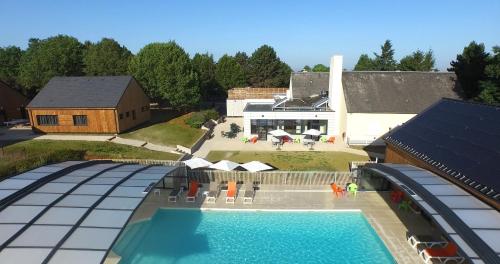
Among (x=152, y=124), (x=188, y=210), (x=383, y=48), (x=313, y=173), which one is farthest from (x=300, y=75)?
(x=383, y=48)

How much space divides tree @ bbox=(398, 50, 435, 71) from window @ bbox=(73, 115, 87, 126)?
5812cm

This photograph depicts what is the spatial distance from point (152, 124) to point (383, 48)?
7074cm

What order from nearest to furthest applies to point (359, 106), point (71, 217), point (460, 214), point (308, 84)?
point (460, 214)
point (71, 217)
point (359, 106)
point (308, 84)

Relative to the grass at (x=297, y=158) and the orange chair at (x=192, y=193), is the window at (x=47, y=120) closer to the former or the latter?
the grass at (x=297, y=158)

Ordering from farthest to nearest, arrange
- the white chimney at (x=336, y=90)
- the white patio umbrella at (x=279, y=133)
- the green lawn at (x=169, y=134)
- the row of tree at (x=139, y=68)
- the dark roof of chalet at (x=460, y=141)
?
the row of tree at (x=139, y=68) → the white chimney at (x=336, y=90) → the green lawn at (x=169, y=134) → the white patio umbrella at (x=279, y=133) → the dark roof of chalet at (x=460, y=141)

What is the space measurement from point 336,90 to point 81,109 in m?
28.7

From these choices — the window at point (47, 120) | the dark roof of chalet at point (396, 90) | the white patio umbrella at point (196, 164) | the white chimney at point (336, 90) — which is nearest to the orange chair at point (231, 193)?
the white patio umbrella at point (196, 164)

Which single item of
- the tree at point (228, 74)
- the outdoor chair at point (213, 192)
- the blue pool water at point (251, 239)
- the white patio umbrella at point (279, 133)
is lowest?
the blue pool water at point (251, 239)

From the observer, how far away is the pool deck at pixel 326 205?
55.4 feet

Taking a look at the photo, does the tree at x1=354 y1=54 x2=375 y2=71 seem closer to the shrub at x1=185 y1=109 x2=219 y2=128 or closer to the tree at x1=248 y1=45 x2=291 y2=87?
the tree at x1=248 y1=45 x2=291 y2=87

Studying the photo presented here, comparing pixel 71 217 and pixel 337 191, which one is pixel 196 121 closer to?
pixel 337 191

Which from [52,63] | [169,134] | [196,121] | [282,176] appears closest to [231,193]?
[282,176]

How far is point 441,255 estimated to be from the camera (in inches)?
555

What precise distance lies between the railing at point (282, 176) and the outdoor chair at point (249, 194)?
38.1 inches
